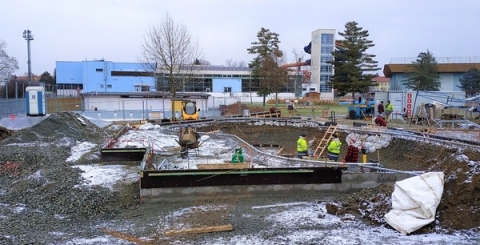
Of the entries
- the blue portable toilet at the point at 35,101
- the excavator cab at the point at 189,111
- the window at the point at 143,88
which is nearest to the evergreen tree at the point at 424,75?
the excavator cab at the point at 189,111

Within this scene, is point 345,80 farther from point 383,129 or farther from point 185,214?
point 185,214

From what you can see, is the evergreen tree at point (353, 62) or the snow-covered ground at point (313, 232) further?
the evergreen tree at point (353, 62)

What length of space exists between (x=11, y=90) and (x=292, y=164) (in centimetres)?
3369

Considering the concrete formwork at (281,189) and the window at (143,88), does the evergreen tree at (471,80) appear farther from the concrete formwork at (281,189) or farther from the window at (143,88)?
the concrete formwork at (281,189)

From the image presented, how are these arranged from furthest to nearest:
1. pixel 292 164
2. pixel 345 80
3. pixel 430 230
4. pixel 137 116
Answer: pixel 345 80 → pixel 137 116 → pixel 292 164 → pixel 430 230

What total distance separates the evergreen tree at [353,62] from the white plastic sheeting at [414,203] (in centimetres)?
3931

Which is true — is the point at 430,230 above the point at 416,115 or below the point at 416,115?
below

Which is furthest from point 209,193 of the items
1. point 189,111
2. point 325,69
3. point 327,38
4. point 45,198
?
point 325,69

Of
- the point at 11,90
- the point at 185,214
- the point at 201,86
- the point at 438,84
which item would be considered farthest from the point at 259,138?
the point at 201,86

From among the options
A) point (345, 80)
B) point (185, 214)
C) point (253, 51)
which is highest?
point (253, 51)

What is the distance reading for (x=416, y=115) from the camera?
2502cm

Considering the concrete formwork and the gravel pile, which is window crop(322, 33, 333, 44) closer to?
the gravel pile

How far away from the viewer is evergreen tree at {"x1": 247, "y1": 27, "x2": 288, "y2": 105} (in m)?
44.1

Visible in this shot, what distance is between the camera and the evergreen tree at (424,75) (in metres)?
47.5
